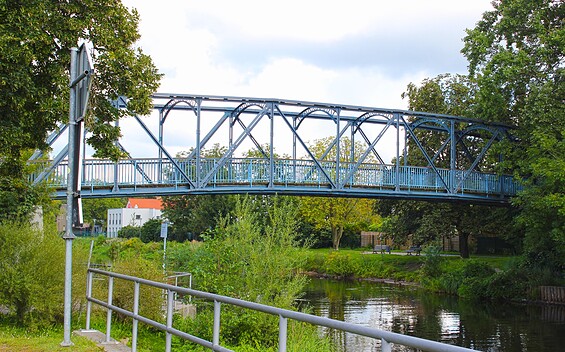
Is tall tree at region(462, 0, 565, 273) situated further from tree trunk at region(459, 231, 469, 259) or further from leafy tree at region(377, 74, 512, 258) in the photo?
tree trunk at region(459, 231, 469, 259)

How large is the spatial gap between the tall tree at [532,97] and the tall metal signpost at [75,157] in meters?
23.0

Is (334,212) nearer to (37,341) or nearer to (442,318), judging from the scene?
(442,318)

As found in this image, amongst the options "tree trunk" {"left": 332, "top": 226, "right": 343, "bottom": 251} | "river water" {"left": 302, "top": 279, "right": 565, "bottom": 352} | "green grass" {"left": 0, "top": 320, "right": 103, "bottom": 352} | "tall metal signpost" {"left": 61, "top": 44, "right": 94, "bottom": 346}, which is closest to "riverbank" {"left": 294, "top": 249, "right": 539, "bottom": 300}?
"river water" {"left": 302, "top": 279, "right": 565, "bottom": 352}

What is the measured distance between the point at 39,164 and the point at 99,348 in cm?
1963

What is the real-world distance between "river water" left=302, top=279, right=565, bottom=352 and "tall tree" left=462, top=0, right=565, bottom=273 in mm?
3858

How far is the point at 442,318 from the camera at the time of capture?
27.3 meters

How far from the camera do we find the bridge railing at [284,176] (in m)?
28.5

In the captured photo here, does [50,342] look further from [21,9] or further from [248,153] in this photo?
[248,153]

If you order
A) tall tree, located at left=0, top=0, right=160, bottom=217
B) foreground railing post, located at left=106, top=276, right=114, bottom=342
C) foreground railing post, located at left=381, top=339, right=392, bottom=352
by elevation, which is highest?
tall tree, located at left=0, top=0, right=160, bottom=217

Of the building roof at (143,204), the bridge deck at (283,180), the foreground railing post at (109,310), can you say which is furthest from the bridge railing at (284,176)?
the building roof at (143,204)

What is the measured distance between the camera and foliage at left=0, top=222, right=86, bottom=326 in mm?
11906

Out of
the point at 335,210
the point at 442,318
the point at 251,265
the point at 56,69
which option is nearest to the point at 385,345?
the point at 251,265

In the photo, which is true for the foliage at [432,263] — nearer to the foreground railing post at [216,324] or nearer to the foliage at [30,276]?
the foliage at [30,276]

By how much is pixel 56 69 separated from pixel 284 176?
19.3 metres
